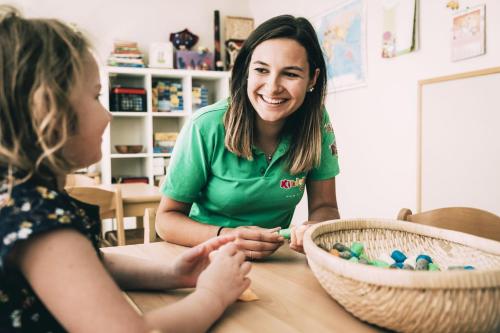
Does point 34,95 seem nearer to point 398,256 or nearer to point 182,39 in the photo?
point 398,256

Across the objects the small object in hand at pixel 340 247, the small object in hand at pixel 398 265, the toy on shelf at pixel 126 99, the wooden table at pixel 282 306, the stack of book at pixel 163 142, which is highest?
the toy on shelf at pixel 126 99

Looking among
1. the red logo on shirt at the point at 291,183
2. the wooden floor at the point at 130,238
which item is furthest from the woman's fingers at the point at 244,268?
the wooden floor at the point at 130,238

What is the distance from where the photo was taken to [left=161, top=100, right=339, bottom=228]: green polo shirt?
4.27ft

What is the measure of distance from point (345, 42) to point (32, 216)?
3.24m

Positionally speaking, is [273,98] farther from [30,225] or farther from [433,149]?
[433,149]

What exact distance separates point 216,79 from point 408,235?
4034 mm

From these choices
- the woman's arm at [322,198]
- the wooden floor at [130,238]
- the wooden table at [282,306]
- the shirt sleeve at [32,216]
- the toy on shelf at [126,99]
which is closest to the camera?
the shirt sleeve at [32,216]

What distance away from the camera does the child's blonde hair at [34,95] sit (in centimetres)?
60

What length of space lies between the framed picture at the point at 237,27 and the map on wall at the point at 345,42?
4.19 ft

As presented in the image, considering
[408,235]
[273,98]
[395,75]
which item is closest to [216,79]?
[395,75]

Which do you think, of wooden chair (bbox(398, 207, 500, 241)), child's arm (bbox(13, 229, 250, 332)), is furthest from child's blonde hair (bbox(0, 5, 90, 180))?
wooden chair (bbox(398, 207, 500, 241))

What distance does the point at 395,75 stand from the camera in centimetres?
299

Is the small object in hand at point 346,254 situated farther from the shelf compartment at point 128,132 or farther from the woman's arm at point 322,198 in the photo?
the shelf compartment at point 128,132

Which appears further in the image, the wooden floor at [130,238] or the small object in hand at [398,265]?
the wooden floor at [130,238]
